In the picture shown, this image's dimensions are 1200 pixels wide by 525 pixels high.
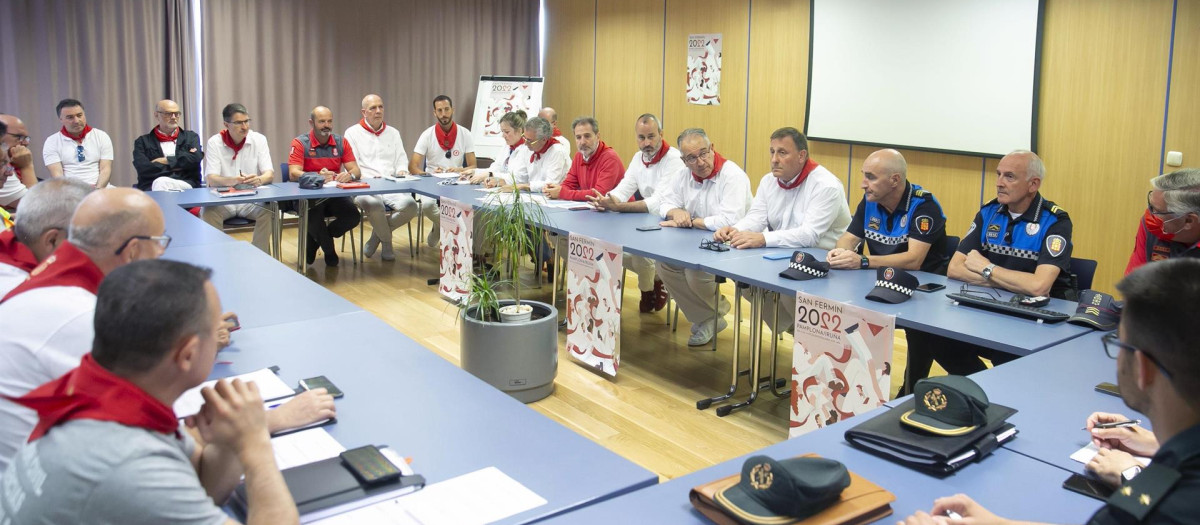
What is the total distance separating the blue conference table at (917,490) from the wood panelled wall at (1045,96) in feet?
13.4

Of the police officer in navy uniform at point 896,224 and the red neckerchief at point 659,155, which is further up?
the red neckerchief at point 659,155

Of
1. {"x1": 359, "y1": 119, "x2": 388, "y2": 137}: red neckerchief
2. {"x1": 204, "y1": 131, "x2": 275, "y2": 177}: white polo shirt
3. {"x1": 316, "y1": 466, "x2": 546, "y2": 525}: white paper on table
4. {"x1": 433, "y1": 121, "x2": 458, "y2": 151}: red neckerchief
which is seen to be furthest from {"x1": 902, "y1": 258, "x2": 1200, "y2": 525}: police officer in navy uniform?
{"x1": 433, "y1": 121, "x2": 458, "y2": 151}: red neckerchief

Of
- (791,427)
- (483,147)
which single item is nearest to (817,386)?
(791,427)

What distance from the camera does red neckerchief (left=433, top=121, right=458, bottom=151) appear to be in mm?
7762

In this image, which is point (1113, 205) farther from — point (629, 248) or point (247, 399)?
point (247, 399)

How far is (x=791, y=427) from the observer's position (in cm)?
351

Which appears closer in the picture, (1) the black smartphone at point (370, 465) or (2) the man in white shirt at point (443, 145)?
(1) the black smartphone at point (370, 465)

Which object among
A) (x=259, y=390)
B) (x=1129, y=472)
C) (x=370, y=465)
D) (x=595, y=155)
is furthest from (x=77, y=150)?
(x=1129, y=472)

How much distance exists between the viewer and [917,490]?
1.71 meters

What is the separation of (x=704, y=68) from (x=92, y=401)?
23.1 ft

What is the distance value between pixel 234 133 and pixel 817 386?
16.3 feet

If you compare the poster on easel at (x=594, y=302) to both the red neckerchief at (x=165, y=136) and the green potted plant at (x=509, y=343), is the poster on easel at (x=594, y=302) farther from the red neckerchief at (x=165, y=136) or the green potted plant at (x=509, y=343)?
the red neckerchief at (x=165, y=136)

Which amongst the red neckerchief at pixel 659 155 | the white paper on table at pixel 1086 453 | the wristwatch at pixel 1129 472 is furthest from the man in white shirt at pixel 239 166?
the wristwatch at pixel 1129 472

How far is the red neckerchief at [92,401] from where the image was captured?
49.1 inches
